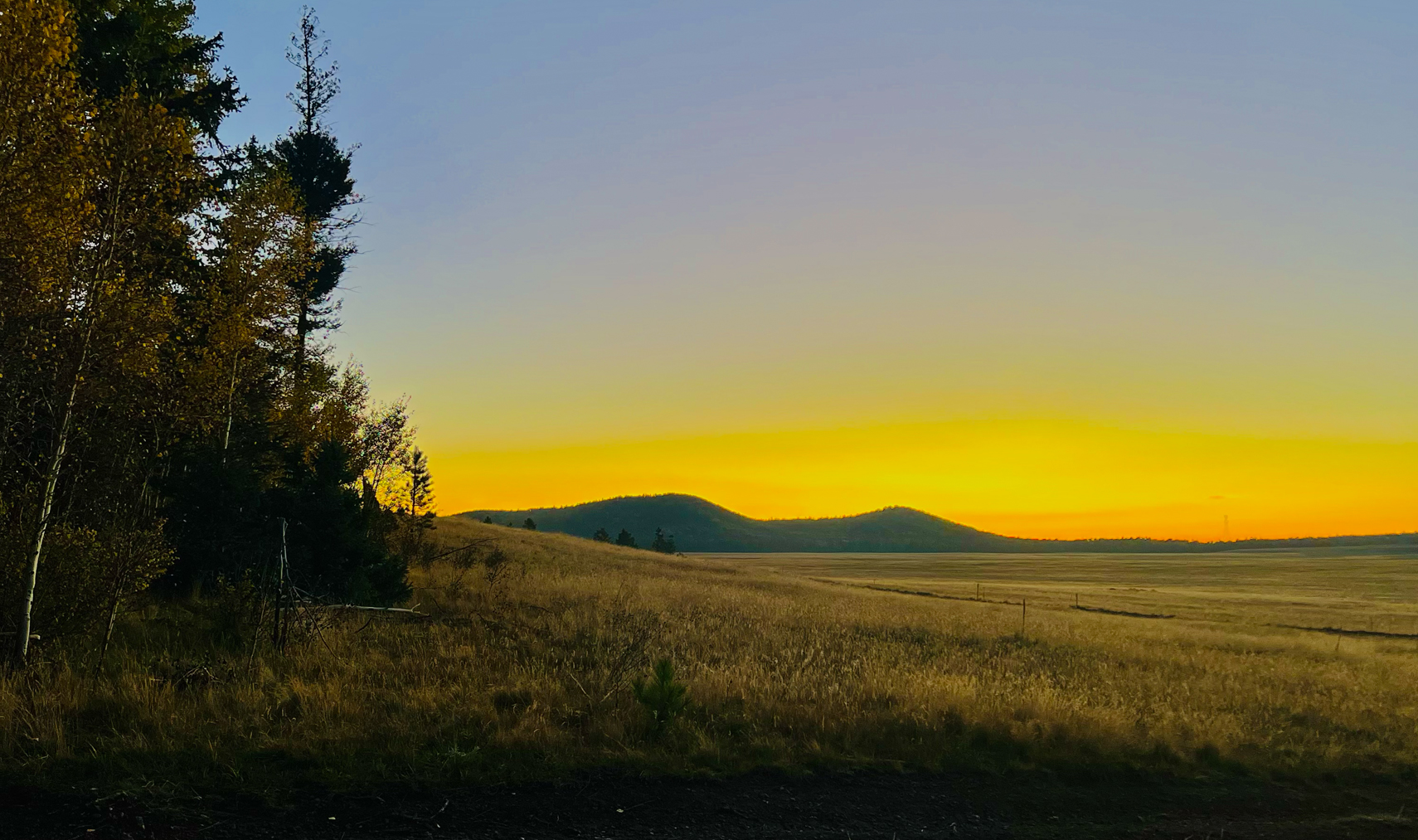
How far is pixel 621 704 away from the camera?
10.9 meters

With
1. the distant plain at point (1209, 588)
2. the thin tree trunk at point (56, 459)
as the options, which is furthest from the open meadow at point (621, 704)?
the distant plain at point (1209, 588)

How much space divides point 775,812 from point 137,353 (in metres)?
10.8

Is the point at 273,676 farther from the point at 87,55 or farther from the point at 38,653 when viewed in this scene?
the point at 87,55

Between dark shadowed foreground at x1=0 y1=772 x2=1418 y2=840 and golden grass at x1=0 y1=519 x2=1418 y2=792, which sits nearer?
dark shadowed foreground at x1=0 y1=772 x2=1418 y2=840

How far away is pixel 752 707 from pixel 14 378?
11045mm

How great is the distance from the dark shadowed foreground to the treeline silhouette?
584cm

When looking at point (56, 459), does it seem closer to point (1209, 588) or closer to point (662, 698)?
point (662, 698)

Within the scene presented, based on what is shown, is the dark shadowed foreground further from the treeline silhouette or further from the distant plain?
the distant plain

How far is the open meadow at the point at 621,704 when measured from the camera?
339 inches

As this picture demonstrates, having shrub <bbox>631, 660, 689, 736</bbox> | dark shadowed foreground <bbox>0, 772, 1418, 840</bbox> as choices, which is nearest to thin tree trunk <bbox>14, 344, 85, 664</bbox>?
dark shadowed foreground <bbox>0, 772, 1418, 840</bbox>

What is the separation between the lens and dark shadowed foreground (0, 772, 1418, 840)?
7.09m

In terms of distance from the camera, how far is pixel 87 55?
18.2 m

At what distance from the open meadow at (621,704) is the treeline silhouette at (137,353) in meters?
1.31

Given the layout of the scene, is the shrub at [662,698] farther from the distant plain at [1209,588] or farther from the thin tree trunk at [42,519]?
the distant plain at [1209,588]
